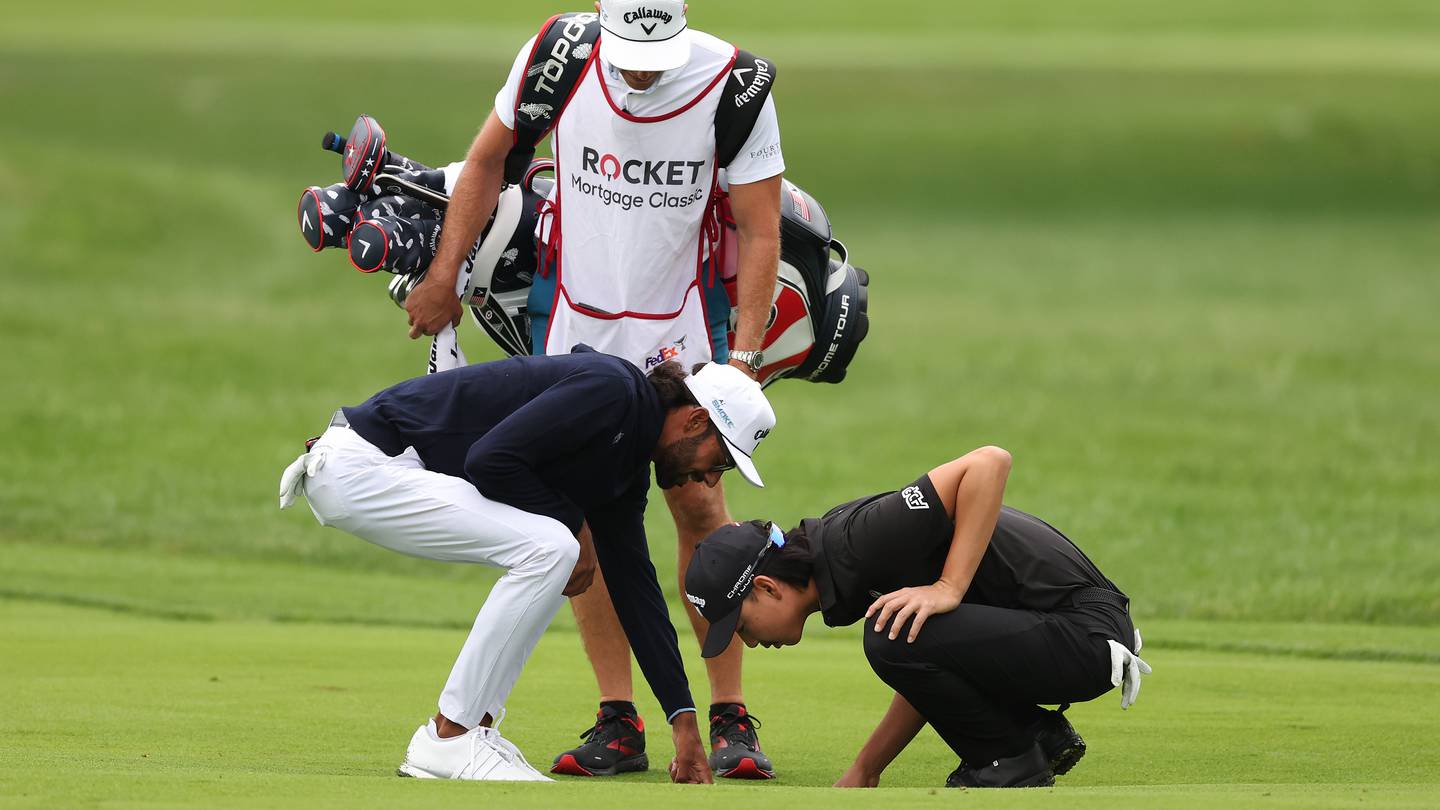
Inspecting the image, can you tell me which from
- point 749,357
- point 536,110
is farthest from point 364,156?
point 749,357

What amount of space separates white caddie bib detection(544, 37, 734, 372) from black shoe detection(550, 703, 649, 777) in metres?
1.14

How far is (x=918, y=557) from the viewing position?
5.21m

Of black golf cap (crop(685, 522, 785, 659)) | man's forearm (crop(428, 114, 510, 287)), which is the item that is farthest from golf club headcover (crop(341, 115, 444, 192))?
black golf cap (crop(685, 522, 785, 659))

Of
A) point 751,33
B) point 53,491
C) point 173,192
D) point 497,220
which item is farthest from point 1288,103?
point 497,220

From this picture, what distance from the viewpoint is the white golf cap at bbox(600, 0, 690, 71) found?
581cm

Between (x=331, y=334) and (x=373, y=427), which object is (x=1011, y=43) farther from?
(x=373, y=427)

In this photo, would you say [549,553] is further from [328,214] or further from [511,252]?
[328,214]

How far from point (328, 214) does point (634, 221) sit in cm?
105

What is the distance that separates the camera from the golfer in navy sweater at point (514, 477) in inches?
200

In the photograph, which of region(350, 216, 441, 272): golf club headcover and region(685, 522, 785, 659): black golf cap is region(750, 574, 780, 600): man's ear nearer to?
region(685, 522, 785, 659): black golf cap

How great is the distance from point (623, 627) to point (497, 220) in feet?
5.23

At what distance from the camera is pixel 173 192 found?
27.0 m

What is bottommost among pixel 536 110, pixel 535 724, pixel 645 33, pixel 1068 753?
pixel 535 724

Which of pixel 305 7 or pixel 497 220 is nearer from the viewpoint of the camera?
pixel 497 220
